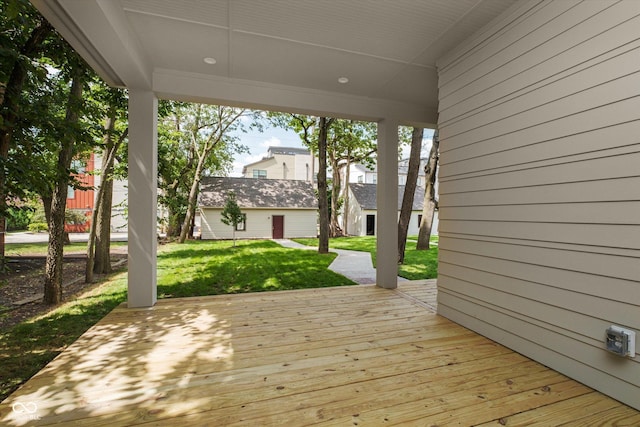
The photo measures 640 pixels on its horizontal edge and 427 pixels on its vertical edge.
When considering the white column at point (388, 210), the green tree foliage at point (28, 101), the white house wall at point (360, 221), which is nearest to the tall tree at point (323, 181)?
the white column at point (388, 210)

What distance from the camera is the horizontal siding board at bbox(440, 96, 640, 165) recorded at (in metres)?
1.75

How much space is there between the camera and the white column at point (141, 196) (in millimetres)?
3396

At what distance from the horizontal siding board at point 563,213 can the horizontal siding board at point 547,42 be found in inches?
44.5

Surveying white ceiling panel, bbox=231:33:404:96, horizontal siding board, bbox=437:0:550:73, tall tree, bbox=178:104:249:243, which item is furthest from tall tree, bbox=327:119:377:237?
horizontal siding board, bbox=437:0:550:73

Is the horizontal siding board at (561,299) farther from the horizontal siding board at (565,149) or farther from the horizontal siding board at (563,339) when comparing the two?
the horizontal siding board at (565,149)

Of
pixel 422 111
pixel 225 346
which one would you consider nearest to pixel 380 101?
pixel 422 111

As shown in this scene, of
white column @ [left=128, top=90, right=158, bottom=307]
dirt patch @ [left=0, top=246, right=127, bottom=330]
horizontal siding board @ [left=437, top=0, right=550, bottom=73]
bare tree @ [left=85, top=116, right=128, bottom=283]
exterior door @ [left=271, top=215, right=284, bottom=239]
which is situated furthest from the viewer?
exterior door @ [left=271, top=215, right=284, bottom=239]

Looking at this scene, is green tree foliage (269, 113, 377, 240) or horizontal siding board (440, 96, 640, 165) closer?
horizontal siding board (440, 96, 640, 165)

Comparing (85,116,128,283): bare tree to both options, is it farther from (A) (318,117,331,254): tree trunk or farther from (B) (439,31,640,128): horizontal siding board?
(B) (439,31,640,128): horizontal siding board

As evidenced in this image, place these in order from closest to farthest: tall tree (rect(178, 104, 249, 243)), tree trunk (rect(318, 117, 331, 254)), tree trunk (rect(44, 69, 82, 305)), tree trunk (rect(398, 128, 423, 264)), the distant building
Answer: tree trunk (rect(44, 69, 82, 305)), tree trunk (rect(398, 128, 423, 264)), tree trunk (rect(318, 117, 331, 254)), tall tree (rect(178, 104, 249, 243)), the distant building

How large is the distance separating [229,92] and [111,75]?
50.0 inches

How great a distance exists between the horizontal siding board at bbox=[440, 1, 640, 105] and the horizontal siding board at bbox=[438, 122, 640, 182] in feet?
2.13

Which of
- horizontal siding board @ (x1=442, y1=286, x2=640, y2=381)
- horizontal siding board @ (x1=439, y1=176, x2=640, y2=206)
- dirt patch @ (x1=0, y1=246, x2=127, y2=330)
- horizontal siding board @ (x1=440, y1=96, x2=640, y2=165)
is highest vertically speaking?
horizontal siding board @ (x1=440, y1=96, x2=640, y2=165)

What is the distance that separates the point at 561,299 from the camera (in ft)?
6.81
